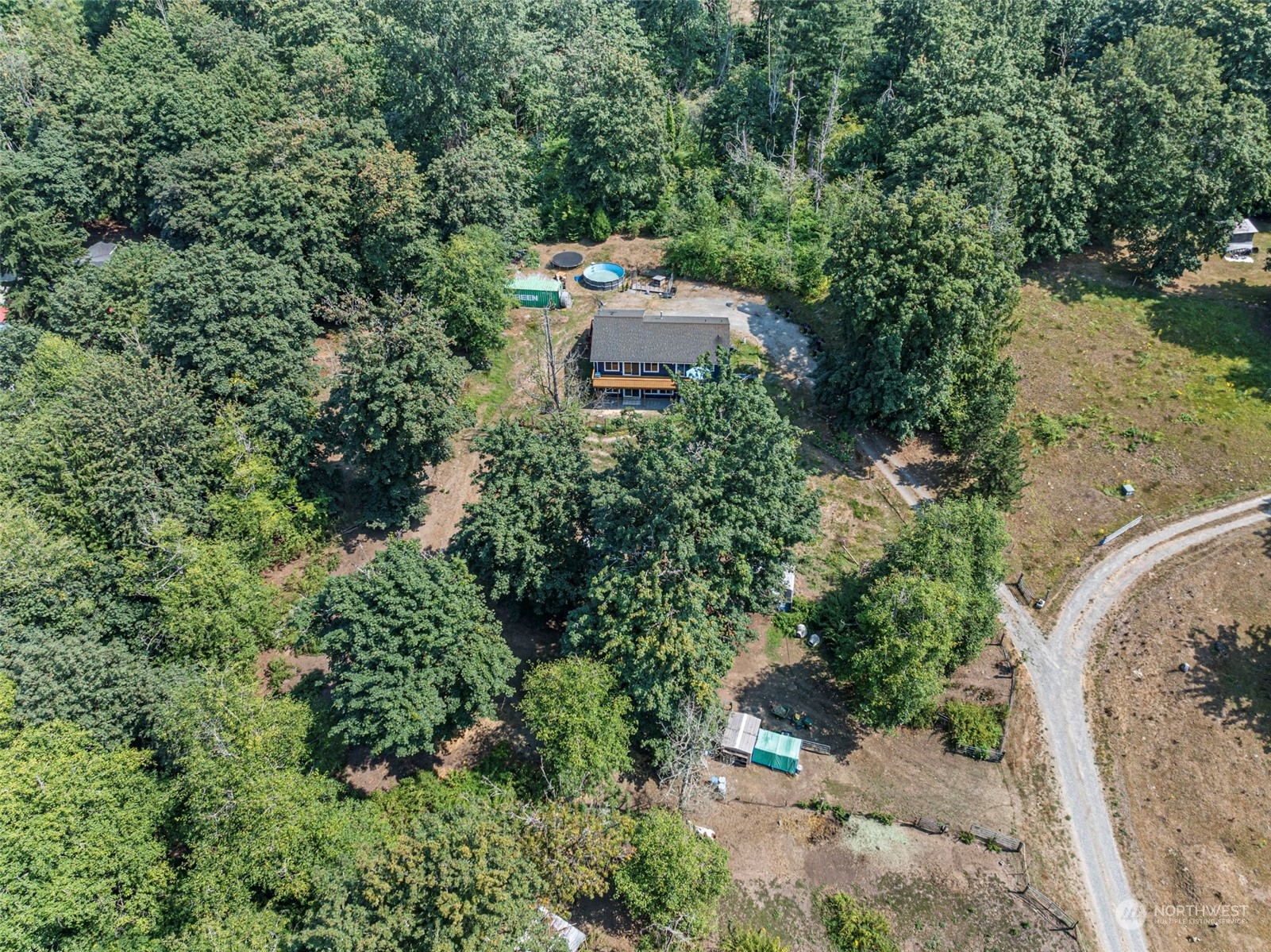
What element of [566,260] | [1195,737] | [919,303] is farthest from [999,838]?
[566,260]

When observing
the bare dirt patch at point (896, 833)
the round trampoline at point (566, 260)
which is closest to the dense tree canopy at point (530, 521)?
the bare dirt patch at point (896, 833)

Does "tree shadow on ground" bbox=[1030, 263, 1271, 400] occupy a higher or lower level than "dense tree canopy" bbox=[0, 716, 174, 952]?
higher

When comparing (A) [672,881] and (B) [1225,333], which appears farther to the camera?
(B) [1225,333]

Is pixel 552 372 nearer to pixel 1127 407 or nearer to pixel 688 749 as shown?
pixel 688 749

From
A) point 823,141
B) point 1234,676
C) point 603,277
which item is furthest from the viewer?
point 823,141

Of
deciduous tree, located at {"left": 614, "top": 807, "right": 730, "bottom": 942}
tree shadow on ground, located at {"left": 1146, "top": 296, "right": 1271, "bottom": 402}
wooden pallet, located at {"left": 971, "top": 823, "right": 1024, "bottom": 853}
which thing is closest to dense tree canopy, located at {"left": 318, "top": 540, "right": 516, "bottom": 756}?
deciduous tree, located at {"left": 614, "top": 807, "right": 730, "bottom": 942}

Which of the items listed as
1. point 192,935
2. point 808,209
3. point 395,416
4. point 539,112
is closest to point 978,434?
point 808,209

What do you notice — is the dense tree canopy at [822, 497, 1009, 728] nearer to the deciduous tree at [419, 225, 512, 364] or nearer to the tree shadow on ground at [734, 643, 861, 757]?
the tree shadow on ground at [734, 643, 861, 757]
